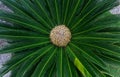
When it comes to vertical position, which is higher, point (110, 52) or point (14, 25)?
point (14, 25)

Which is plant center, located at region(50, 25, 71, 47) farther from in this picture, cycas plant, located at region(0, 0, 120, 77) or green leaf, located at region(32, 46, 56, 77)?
green leaf, located at region(32, 46, 56, 77)

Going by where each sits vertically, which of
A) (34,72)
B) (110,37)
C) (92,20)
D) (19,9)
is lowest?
(34,72)

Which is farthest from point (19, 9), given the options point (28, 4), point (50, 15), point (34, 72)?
point (34, 72)

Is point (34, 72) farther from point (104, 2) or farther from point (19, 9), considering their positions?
point (104, 2)

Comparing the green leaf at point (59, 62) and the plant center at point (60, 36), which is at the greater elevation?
the plant center at point (60, 36)

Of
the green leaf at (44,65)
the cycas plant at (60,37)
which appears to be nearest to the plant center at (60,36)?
the cycas plant at (60,37)

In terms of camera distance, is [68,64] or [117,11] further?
[117,11]

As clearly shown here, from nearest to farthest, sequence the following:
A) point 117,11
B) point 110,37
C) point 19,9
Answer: point 110,37 < point 19,9 < point 117,11

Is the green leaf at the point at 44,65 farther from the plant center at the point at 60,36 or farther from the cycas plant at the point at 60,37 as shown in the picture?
the plant center at the point at 60,36
